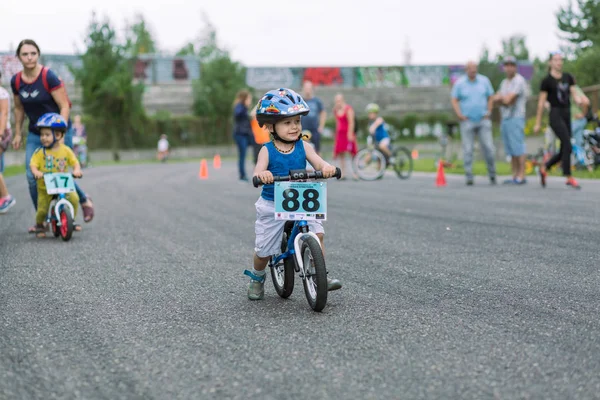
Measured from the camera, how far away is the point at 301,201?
4.95 meters

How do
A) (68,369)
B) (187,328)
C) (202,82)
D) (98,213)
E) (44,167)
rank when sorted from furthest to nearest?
(202,82), (98,213), (44,167), (187,328), (68,369)

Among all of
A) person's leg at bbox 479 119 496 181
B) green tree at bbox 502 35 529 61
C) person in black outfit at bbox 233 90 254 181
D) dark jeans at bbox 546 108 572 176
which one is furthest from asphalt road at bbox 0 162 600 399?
green tree at bbox 502 35 529 61

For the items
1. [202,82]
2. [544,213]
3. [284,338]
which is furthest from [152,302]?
[202,82]

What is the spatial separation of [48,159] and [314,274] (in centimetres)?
482

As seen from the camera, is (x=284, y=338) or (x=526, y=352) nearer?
(x=526, y=352)

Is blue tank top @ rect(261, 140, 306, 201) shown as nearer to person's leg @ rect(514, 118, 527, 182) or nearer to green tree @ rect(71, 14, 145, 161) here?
person's leg @ rect(514, 118, 527, 182)

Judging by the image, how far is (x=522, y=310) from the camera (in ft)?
15.3

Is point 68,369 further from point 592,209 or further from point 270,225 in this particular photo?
point 592,209

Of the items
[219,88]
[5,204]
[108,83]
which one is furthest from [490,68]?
[5,204]

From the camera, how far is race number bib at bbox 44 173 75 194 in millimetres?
8562

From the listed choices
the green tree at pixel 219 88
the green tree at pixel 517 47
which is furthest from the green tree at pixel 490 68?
the green tree at pixel 517 47

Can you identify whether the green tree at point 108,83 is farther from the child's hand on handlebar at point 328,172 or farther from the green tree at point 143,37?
the green tree at point 143,37

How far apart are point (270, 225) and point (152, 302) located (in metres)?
0.85

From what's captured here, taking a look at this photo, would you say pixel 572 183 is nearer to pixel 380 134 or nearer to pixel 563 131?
pixel 563 131
